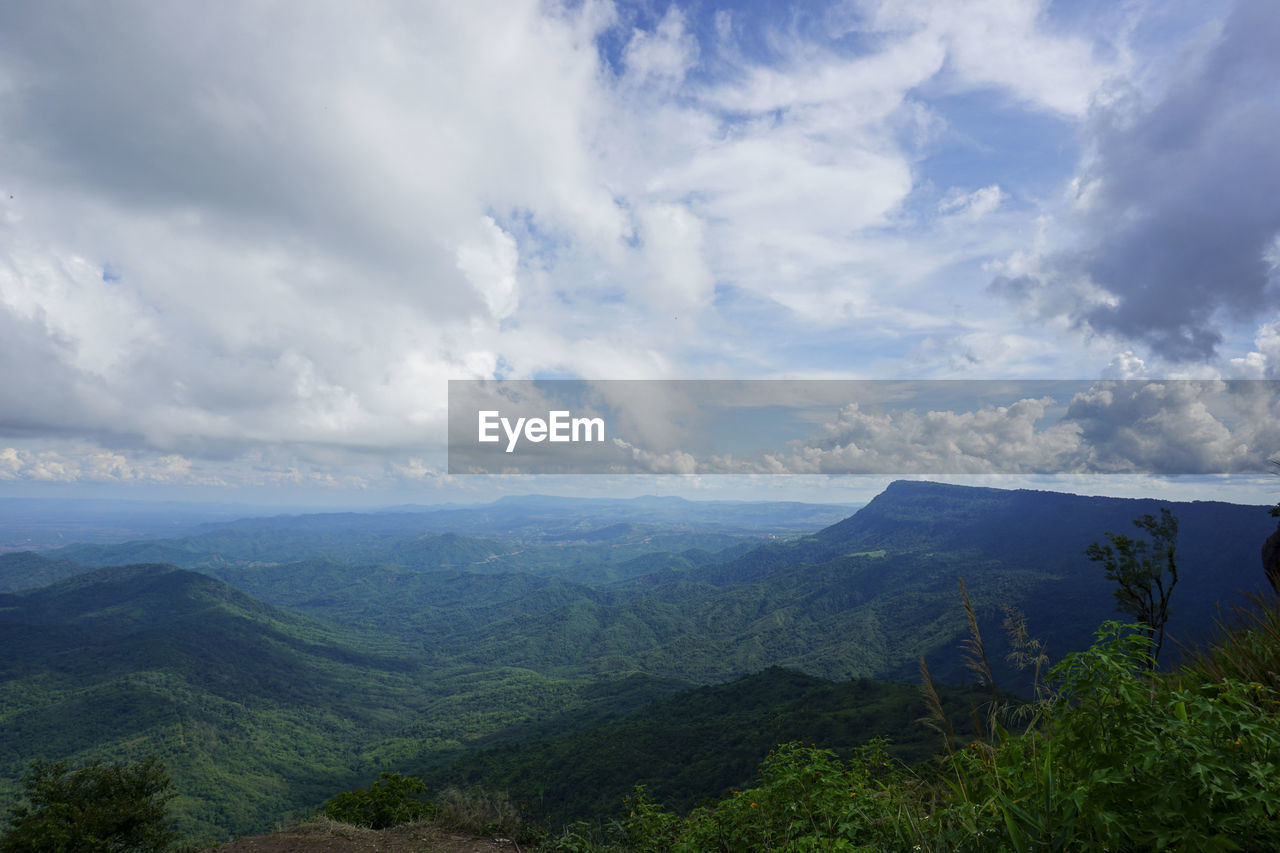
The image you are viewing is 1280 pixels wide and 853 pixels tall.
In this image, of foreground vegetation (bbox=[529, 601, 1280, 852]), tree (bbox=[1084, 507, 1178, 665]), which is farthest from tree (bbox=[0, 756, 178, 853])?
tree (bbox=[1084, 507, 1178, 665])

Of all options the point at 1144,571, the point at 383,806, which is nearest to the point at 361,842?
the point at 383,806

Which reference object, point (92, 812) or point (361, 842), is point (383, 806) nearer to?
point (361, 842)

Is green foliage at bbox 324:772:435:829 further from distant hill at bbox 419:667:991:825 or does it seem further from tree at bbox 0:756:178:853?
distant hill at bbox 419:667:991:825

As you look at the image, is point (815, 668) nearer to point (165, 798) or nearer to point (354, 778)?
point (354, 778)

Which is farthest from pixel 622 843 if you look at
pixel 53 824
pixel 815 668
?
pixel 815 668

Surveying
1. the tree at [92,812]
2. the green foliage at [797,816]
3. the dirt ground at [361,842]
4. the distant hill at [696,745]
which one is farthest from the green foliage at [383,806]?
the distant hill at [696,745]

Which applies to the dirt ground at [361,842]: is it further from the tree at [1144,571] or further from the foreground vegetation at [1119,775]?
the tree at [1144,571]

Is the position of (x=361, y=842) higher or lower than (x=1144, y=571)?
lower

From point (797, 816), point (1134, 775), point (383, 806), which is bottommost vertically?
point (383, 806)
